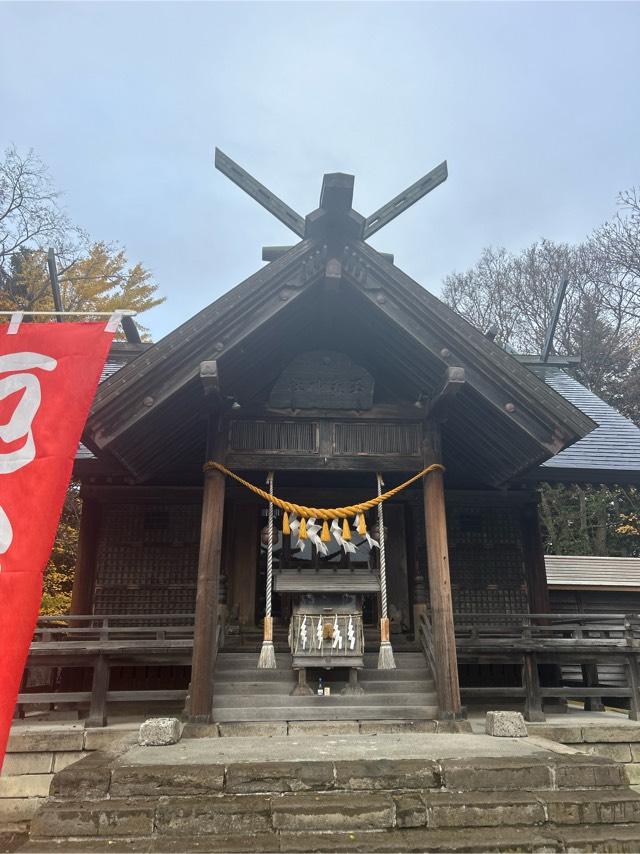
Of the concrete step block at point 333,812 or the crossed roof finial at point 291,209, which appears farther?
the crossed roof finial at point 291,209

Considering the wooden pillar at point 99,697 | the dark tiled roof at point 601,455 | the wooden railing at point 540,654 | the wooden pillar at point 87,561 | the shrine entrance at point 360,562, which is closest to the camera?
the wooden pillar at point 99,697

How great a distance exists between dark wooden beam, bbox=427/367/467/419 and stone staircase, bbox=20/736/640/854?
3.87m

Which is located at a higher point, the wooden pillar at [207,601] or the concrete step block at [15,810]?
the wooden pillar at [207,601]

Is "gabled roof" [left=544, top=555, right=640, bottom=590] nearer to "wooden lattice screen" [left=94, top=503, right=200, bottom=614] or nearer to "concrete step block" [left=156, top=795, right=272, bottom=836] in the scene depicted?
"wooden lattice screen" [left=94, top=503, right=200, bottom=614]

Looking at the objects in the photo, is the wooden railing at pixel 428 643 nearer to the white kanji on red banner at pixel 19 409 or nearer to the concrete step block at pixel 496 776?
the concrete step block at pixel 496 776

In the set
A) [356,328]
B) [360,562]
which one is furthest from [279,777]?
[360,562]

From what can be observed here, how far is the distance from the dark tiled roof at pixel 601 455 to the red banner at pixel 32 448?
7941 millimetres

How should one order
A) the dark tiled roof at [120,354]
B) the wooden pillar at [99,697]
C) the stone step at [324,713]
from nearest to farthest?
the stone step at [324,713] < the wooden pillar at [99,697] < the dark tiled roof at [120,354]

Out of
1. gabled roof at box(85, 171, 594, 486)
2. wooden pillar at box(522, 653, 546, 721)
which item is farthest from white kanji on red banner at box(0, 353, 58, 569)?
wooden pillar at box(522, 653, 546, 721)

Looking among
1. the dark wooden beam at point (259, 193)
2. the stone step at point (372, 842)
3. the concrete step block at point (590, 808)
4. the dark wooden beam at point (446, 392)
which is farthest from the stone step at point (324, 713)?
the dark wooden beam at point (259, 193)

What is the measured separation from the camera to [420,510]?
426 inches

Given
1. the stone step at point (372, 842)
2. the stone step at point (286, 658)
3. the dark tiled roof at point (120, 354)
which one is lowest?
the stone step at point (372, 842)

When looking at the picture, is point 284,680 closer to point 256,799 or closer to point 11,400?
point 256,799

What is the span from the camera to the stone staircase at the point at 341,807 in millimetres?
4148
